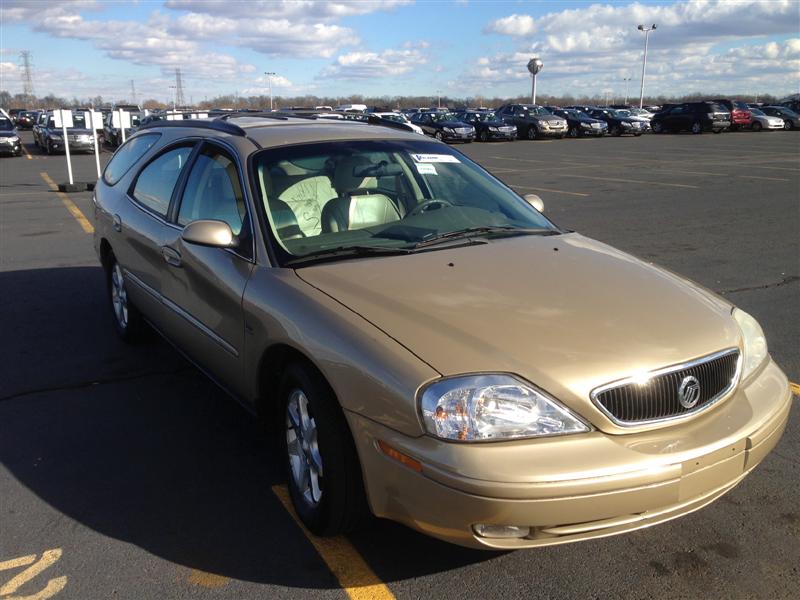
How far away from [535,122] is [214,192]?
1349 inches

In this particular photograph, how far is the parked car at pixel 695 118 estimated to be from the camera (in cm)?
3922

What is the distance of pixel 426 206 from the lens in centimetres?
400

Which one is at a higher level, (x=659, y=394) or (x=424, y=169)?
(x=424, y=169)

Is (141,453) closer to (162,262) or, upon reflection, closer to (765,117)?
(162,262)

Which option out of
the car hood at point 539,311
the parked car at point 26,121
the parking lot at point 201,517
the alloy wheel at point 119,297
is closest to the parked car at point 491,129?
the parking lot at point 201,517

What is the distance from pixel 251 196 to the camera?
3.63m

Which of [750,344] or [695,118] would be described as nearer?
[750,344]

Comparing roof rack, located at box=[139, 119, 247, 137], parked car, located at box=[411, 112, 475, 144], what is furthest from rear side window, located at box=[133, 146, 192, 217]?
parked car, located at box=[411, 112, 475, 144]

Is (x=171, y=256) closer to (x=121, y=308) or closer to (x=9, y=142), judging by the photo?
(x=121, y=308)

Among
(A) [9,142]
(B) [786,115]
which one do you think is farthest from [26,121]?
(B) [786,115]

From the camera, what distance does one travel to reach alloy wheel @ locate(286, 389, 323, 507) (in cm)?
299

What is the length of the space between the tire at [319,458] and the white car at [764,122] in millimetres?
44856

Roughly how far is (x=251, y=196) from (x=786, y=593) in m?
2.83

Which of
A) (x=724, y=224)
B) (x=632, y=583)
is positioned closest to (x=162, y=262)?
(x=632, y=583)
